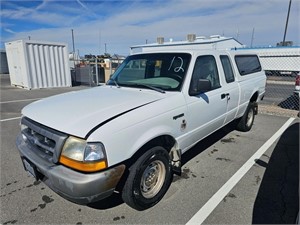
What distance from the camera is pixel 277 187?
308 centimetres

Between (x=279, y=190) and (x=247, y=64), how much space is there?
3.12m

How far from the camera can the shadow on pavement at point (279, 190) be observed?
8.30ft

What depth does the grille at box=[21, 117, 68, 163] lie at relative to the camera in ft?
6.97

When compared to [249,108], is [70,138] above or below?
above

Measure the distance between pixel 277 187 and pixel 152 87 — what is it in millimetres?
2269

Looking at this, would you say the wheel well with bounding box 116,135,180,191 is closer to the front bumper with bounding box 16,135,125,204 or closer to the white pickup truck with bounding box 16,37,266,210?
the white pickup truck with bounding box 16,37,266,210

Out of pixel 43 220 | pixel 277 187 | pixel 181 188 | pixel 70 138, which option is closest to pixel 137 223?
pixel 181 188

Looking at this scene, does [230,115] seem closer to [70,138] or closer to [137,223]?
[137,223]

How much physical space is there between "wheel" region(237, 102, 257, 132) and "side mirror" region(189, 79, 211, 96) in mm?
2504

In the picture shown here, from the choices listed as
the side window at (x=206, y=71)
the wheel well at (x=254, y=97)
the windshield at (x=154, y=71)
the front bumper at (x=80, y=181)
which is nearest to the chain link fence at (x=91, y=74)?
the wheel well at (x=254, y=97)

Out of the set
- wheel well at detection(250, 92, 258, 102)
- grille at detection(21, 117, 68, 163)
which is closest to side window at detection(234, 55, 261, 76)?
wheel well at detection(250, 92, 258, 102)

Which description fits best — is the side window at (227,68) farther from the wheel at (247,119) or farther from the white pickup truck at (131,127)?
the wheel at (247,119)

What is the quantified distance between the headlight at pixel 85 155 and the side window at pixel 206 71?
5.64ft

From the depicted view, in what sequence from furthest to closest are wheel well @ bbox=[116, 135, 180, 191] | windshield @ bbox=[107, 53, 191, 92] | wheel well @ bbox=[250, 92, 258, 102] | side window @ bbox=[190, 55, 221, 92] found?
wheel well @ bbox=[250, 92, 258, 102] → side window @ bbox=[190, 55, 221, 92] → windshield @ bbox=[107, 53, 191, 92] → wheel well @ bbox=[116, 135, 180, 191]
